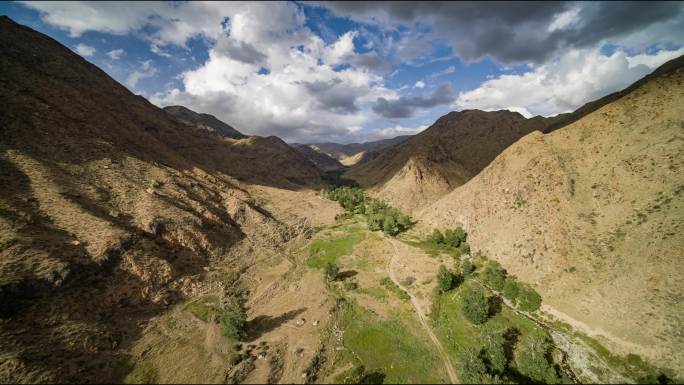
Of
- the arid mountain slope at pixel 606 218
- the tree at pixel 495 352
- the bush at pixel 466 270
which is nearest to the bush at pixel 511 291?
the arid mountain slope at pixel 606 218

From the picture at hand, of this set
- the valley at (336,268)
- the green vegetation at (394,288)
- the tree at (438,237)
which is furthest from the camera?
the tree at (438,237)

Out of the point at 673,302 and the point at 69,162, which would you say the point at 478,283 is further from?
the point at 69,162

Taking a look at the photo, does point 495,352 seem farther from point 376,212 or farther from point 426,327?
point 376,212

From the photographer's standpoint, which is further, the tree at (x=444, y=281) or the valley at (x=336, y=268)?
the tree at (x=444, y=281)

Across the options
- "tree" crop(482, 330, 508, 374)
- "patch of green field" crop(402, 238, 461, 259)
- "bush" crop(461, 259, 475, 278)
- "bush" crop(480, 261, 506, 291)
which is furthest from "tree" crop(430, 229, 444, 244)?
"tree" crop(482, 330, 508, 374)

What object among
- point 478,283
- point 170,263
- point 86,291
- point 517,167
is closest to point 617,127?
point 517,167

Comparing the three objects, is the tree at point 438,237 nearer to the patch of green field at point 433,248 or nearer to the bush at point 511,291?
the patch of green field at point 433,248
